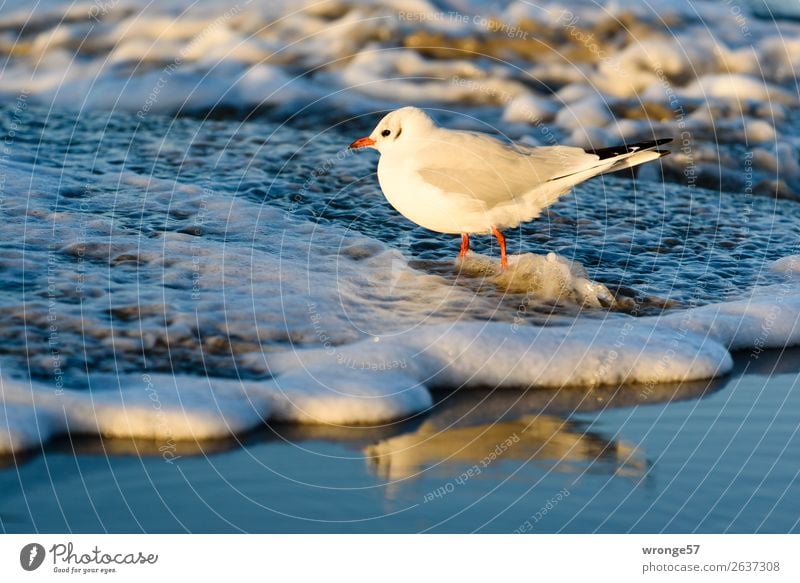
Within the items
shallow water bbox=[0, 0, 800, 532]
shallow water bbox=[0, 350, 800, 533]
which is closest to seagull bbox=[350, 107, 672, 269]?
shallow water bbox=[0, 0, 800, 532]

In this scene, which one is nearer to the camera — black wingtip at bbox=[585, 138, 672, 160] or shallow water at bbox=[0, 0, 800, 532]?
shallow water at bbox=[0, 0, 800, 532]

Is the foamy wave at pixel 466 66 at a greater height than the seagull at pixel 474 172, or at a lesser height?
greater

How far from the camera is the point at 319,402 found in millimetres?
5648

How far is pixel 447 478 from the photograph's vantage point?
502 centimetres

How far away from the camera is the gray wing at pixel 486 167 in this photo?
7824mm

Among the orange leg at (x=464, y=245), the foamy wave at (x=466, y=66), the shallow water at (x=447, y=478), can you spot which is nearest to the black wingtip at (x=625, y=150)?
the orange leg at (x=464, y=245)

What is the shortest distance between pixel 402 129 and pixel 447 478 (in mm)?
3759

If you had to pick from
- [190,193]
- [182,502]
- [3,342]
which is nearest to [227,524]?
[182,502]

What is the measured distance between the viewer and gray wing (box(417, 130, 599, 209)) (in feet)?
25.7

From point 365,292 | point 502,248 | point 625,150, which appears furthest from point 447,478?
point 625,150

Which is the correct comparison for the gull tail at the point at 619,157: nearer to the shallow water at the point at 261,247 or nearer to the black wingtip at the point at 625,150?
the black wingtip at the point at 625,150

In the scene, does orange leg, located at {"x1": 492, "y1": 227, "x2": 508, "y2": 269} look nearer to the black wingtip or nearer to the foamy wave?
the black wingtip

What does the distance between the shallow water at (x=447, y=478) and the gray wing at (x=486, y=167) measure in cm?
227

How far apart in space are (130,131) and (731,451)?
760cm
